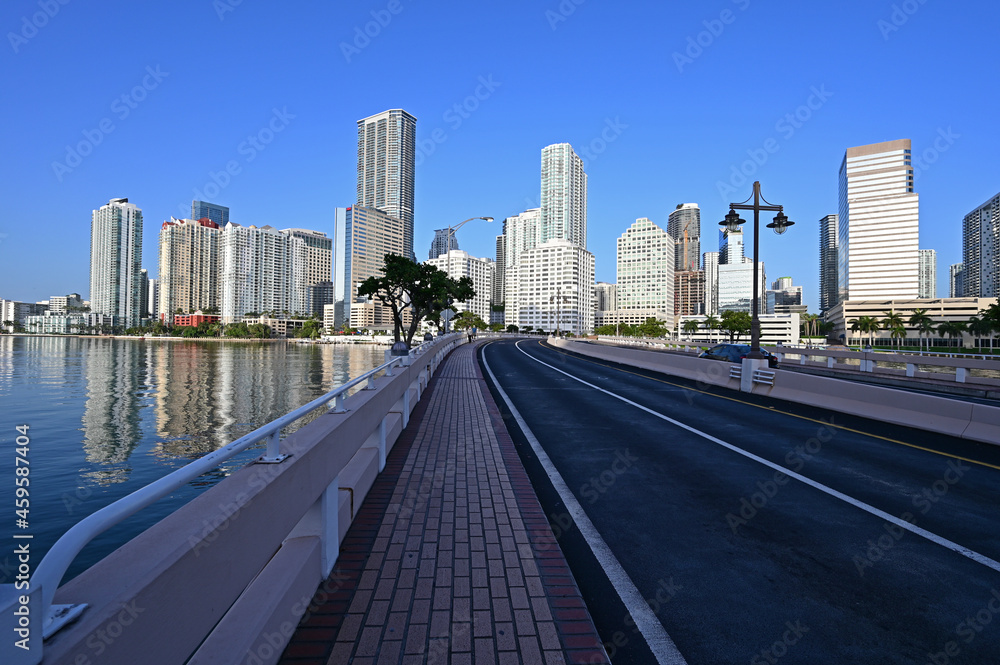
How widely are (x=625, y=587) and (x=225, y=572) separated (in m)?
3.16

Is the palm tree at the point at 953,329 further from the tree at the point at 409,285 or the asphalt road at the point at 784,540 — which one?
the asphalt road at the point at 784,540

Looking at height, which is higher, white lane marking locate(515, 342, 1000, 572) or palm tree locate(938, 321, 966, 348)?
palm tree locate(938, 321, 966, 348)

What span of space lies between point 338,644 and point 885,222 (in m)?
247

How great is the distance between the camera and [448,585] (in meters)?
4.09

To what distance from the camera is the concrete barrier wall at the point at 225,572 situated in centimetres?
160

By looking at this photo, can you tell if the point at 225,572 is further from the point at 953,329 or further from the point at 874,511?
the point at 953,329

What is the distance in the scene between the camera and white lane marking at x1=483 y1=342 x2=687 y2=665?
339 cm

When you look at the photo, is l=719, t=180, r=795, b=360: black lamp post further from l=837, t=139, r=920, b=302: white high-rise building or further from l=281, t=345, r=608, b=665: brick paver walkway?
l=837, t=139, r=920, b=302: white high-rise building

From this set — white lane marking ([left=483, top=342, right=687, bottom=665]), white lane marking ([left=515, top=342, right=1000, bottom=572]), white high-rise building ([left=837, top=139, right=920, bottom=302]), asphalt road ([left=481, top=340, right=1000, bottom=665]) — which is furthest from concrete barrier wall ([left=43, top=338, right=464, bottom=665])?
white high-rise building ([left=837, top=139, right=920, bottom=302])

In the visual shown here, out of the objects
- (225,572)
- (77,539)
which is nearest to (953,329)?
(225,572)

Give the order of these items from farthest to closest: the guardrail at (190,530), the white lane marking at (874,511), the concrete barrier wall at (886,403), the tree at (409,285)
A: the tree at (409,285), the concrete barrier wall at (886,403), the white lane marking at (874,511), the guardrail at (190,530)
